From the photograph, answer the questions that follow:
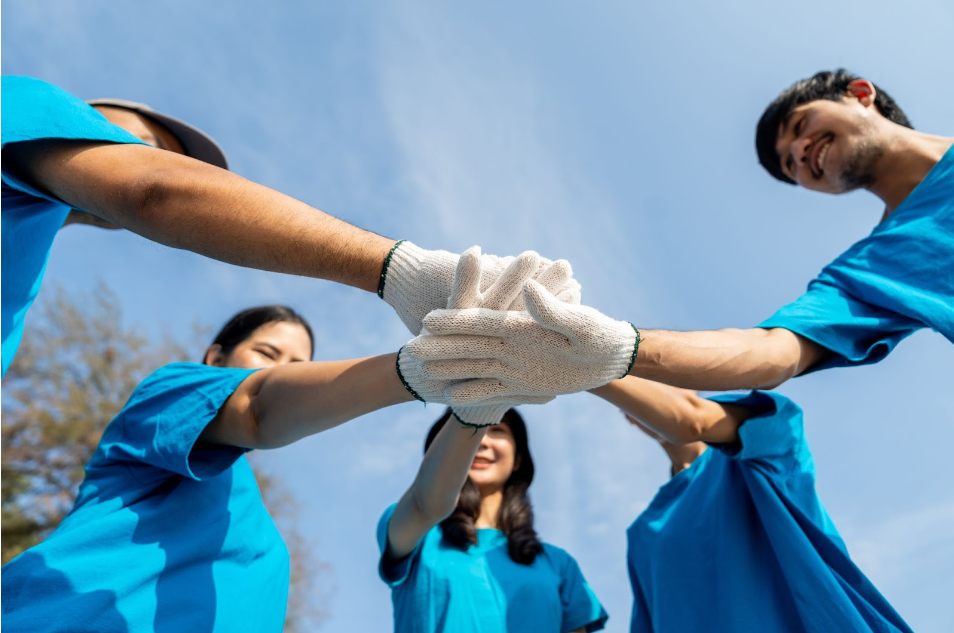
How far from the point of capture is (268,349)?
10.5 ft

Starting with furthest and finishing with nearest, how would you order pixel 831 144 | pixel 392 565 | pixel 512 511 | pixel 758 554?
1. pixel 831 144
2. pixel 512 511
3. pixel 392 565
4. pixel 758 554

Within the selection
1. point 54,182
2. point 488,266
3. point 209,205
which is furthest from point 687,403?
point 54,182

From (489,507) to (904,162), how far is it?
266 cm

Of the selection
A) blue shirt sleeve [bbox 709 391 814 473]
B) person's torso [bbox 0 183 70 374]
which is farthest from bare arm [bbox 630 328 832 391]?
person's torso [bbox 0 183 70 374]

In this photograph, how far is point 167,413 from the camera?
7.48ft

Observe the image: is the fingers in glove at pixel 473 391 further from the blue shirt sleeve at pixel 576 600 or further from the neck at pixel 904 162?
the neck at pixel 904 162

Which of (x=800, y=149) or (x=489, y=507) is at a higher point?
(x=800, y=149)

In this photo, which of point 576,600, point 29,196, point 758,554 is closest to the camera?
point 29,196

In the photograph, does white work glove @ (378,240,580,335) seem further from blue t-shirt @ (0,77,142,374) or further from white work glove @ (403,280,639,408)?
blue t-shirt @ (0,77,142,374)

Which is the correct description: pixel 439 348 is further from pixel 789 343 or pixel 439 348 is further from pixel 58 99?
pixel 789 343

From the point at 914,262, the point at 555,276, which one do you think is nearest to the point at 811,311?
the point at 914,262

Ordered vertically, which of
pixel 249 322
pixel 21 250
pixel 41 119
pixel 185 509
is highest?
pixel 249 322

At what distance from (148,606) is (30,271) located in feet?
3.36

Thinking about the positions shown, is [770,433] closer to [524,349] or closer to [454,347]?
[524,349]
